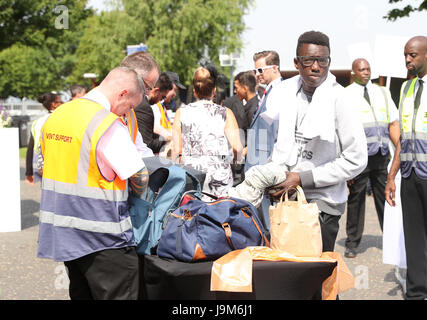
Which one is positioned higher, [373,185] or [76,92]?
[76,92]

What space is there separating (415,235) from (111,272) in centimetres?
292

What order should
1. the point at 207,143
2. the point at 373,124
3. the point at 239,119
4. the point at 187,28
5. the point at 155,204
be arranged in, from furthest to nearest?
the point at 187,28 → the point at 239,119 → the point at 373,124 → the point at 207,143 → the point at 155,204

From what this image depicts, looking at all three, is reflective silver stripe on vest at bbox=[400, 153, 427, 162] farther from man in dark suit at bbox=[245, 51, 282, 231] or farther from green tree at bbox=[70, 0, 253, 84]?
green tree at bbox=[70, 0, 253, 84]

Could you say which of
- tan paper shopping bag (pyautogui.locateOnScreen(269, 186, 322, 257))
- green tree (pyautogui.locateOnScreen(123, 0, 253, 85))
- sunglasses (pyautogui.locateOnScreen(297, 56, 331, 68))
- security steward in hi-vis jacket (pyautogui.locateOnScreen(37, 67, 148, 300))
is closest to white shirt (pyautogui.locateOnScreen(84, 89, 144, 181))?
security steward in hi-vis jacket (pyautogui.locateOnScreen(37, 67, 148, 300))

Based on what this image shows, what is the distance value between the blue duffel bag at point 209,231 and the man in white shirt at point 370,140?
4257 millimetres

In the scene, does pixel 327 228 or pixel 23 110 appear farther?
pixel 23 110

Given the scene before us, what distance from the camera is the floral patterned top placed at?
520cm

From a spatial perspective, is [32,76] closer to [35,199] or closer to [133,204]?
[35,199]

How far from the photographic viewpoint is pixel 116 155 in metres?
2.82

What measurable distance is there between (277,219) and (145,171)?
741mm

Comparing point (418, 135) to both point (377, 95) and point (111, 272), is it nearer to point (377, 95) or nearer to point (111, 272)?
point (377, 95)

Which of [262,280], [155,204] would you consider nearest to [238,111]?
[155,204]

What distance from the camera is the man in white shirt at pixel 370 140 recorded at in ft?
23.3

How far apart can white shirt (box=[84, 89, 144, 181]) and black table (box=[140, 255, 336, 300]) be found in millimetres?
538
